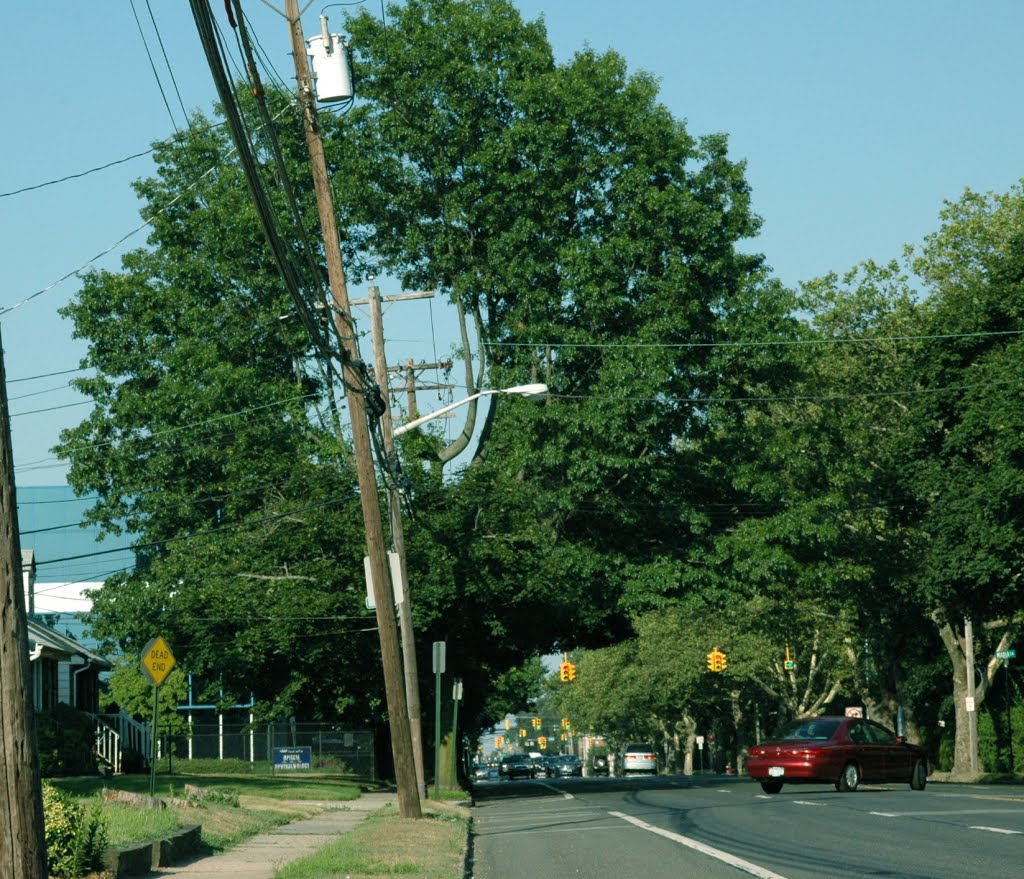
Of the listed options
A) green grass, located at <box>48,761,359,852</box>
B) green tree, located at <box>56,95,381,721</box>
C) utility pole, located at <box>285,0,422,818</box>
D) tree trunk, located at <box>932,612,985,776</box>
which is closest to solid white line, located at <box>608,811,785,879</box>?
utility pole, located at <box>285,0,422,818</box>

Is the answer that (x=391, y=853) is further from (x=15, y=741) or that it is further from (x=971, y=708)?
(x=971, y=708)

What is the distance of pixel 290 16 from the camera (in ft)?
67.9

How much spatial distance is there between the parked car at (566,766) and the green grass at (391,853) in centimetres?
6781

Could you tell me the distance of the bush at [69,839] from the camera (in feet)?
41.9

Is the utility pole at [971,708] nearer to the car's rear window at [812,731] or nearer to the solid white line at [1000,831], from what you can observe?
the car's rear window at [812,731]

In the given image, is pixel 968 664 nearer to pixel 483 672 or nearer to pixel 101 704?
pixel 483 672

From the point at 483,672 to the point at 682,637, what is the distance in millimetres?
31658

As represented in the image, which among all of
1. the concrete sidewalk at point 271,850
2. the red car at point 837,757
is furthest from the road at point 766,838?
the red car at point 837,757

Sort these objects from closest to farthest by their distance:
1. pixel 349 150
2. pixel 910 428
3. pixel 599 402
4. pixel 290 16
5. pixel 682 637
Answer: pixel 290 16
pixel 599 402
pixel 349 150
pixel 910 428
pixel 682 637

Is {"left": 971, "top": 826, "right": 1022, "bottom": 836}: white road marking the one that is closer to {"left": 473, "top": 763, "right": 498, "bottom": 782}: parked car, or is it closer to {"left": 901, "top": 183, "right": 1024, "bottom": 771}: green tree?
{"left": 901, "top": 183, "right": 1024, "bottom": 771}: green tree

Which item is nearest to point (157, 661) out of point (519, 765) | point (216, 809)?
point (216, 809)

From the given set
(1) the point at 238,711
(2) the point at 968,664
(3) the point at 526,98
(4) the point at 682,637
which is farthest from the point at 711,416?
(4) the point at 682,637

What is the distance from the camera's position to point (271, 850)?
17.2m

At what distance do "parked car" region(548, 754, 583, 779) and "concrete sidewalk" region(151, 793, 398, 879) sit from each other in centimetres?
6329
